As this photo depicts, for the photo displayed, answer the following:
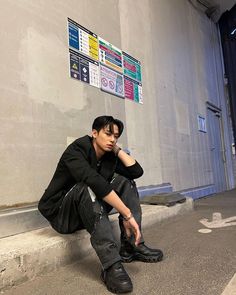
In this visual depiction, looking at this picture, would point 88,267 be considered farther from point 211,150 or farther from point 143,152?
point 211,150

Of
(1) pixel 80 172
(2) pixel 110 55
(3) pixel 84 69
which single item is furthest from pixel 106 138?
(2) pixel 110 55

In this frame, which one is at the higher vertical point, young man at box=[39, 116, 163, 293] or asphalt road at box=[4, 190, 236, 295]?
young man at box=[39, 116, 163, 293]

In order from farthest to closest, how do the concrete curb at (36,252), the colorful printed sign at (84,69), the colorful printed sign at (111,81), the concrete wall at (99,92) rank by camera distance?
the colorful printed sign at (111,81) → the colorful printed sign at (84,69) → the concrete wall at (99,92) → the concrete curb at (36,252)

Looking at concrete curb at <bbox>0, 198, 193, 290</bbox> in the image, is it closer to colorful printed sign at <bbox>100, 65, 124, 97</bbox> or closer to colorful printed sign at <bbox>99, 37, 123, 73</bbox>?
colorful printed sign at <bbox>100, 65, 124, 97</bbox>

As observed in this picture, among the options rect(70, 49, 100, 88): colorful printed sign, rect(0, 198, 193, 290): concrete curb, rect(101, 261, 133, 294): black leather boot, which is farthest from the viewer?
rect(70, 49, 100, 88): colorful printed sign

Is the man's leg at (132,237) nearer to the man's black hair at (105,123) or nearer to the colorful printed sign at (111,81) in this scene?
the man's black hair at (105,123)

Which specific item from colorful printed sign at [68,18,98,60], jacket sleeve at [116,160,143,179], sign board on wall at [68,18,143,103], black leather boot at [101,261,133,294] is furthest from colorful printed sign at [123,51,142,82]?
black leather boot at [101,261,133,294]

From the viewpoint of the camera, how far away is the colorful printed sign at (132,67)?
3.22m

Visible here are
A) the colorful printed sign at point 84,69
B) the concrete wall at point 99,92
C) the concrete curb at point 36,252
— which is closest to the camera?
the concrete curb at point 36,252

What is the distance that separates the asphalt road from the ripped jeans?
160mm

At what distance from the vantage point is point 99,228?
4.24 ft

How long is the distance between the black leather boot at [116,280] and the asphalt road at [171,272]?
4cm

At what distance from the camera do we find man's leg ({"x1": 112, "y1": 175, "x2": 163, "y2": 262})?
1536mm

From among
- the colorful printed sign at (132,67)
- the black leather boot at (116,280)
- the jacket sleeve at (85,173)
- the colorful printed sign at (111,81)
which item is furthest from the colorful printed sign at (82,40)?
the black leather boot at (116,280)
